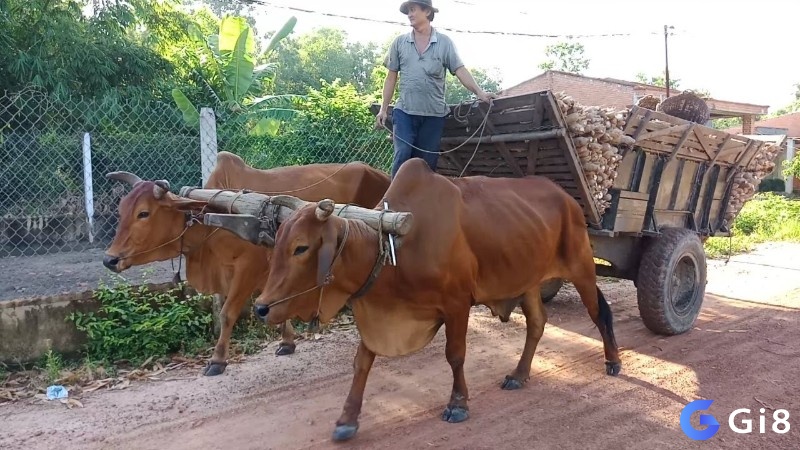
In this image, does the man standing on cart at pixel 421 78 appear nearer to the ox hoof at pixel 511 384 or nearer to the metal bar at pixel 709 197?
the ox hoof at pixel 511 384

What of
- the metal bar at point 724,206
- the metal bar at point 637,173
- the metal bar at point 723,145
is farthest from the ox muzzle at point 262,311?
the metal bar at point 724,206

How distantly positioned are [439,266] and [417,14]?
2199 millimetres

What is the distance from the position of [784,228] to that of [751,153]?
26.9 ft

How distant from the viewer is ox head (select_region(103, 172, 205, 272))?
4586 millimetres

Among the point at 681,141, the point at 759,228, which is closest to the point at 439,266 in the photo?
the point at 681,141

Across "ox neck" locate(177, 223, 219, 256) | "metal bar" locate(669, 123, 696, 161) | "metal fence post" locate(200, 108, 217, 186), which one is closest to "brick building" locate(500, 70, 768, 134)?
"metal bar" locate(669, 123, 696, 161)

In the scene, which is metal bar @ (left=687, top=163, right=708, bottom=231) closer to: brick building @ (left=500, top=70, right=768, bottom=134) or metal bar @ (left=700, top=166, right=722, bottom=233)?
metal bar @ (left=700, top=166, right=722, bottom=233)

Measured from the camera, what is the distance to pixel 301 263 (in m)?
3.30

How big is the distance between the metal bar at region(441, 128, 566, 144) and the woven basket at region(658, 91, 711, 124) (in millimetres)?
2430

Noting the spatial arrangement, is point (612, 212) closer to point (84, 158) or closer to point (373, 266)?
point (373, 266)

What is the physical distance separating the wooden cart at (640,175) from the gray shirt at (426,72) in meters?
0.33

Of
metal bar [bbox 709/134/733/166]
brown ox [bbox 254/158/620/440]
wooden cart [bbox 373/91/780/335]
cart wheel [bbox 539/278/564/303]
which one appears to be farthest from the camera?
cart wheel [bbox 539/278/564/303]

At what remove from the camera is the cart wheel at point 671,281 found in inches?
227

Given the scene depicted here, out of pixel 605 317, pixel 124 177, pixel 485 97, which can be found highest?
pixel 485 97
